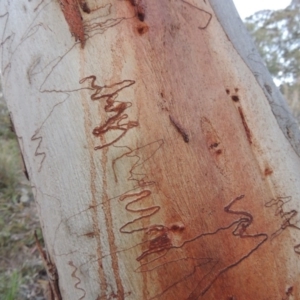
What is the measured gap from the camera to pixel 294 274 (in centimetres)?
51

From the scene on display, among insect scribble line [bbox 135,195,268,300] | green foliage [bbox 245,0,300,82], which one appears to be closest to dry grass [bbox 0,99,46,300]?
insect scribble line [bbox 135,195,268,300]

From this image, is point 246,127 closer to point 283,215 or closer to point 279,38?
point 283,215

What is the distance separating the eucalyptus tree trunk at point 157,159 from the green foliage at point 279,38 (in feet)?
9.05

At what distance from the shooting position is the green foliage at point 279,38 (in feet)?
10.3

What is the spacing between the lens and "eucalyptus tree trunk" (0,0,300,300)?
1.65 feet

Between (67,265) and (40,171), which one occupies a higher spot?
(40,171)

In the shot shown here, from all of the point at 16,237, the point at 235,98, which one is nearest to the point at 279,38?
the point at 16,237

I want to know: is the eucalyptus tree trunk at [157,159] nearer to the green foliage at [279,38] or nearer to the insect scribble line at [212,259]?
the insect scribble line at [212,259]

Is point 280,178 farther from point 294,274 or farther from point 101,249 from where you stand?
point 101,249

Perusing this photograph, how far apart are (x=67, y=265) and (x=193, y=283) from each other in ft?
0.60

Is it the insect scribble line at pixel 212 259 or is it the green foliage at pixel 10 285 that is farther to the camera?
the green foliage at pixel 10 285

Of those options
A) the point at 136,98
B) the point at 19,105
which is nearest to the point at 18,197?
the point at 19,105

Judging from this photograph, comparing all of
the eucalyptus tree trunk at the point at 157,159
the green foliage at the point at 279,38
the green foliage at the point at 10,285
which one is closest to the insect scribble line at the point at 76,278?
the eucalyptus tree trunk at the point at 157,159

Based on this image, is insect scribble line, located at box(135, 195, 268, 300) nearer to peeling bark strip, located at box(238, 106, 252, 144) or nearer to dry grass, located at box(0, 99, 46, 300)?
peeling bark strip, located at box(238, 106, 252, 144)
